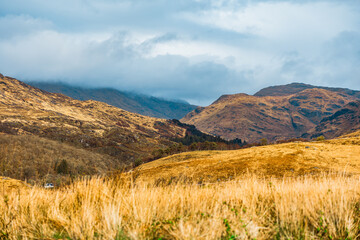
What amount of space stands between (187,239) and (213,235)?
19.1 inches

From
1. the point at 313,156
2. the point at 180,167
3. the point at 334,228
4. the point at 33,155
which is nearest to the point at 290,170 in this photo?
the point at 313,156

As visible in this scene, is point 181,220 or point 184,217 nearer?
point 181,220

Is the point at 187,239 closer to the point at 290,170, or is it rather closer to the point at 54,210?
the point at 54,210

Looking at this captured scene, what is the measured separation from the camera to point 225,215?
195 inches

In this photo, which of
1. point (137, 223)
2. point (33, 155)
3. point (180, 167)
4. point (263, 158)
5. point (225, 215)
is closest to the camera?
point (137, 223)

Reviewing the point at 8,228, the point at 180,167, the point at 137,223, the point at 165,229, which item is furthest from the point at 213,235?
the point at 180,167

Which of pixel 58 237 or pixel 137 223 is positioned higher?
pixel 137 223

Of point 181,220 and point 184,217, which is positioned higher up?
point 181,220

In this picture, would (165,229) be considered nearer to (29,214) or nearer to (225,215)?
(225,215)

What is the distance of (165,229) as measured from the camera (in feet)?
15.1

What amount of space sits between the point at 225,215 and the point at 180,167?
61496 millimetres

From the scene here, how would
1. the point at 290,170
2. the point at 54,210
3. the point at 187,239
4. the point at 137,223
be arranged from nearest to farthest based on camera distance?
the point at 187,239 < the point at 137,223 < the point at 54,210 < the point at 290,170

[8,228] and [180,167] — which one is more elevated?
[8,228]

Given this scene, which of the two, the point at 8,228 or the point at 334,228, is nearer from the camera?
the point at 334,228
